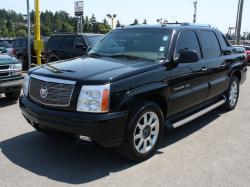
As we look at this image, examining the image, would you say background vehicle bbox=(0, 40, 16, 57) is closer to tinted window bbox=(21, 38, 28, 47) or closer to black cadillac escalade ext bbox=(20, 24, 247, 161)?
tinted window bbox=(21, 38, 28, 47)

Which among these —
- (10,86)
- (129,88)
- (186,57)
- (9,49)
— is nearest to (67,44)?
(9,49)

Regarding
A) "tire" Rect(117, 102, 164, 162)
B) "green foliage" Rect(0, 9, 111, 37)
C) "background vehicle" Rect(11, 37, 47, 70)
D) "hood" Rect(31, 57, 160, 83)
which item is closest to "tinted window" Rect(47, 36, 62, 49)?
"background vehicle" Rect(11, 37, 47, 70)

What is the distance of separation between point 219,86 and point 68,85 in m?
3.58

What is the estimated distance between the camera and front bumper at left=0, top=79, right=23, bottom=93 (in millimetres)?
7578

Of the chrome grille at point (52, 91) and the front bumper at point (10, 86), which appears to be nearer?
the chrome grille at point (52, 91)

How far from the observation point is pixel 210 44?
6.57 m

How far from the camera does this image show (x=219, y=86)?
678cm

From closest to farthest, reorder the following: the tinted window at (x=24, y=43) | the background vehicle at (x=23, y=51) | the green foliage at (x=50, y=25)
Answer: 1. the background vehicle at (x=23, y=51)
2. the tinted window at (x=24, y=43)
3. the green foliage at (x=50, y=25)

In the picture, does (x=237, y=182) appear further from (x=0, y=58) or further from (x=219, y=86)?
(x=0, y=58)

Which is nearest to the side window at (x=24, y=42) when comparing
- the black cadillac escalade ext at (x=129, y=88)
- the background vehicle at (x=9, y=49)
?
the background vehicle at (x=9, y=49)

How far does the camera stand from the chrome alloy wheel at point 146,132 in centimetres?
461

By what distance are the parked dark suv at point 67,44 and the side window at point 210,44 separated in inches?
243

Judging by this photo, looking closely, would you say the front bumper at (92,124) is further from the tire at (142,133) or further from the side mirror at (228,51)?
the side mirror at (228,51)

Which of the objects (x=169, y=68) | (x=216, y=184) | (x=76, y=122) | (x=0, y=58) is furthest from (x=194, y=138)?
(x=0, y=58)
